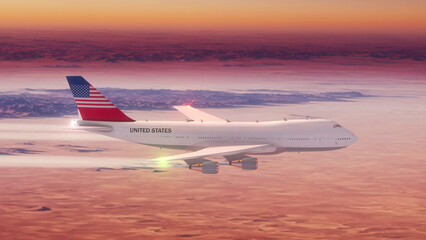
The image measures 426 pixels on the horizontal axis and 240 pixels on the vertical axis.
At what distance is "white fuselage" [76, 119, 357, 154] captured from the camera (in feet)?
345

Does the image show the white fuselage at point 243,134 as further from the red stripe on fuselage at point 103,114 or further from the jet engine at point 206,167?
the jet engine at point 206,167

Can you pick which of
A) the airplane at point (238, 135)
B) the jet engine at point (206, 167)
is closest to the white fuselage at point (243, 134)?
the airplane at point (238, 135)

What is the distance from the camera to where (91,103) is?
4348 inches

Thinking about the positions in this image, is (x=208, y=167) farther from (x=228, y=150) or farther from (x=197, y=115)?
(x=197, y=115)

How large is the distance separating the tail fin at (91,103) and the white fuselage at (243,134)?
328 centimetres

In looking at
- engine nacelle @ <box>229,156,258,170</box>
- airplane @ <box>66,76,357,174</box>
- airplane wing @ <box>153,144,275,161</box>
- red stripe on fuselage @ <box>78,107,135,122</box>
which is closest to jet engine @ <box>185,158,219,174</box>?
airplane wing @ <box>153,144,275,161</box>

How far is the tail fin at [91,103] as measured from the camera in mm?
110000

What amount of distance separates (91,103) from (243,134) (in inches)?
967

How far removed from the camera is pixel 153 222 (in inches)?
3398

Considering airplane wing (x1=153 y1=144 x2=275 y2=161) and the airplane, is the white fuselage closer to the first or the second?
the airplane

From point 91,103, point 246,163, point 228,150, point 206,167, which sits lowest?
point 206,167

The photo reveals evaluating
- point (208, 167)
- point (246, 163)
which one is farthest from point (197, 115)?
point (208, 167)

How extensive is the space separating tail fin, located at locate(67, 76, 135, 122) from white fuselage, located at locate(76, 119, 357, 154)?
3.28m

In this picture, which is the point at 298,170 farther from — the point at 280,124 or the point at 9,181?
the point at 9,181
